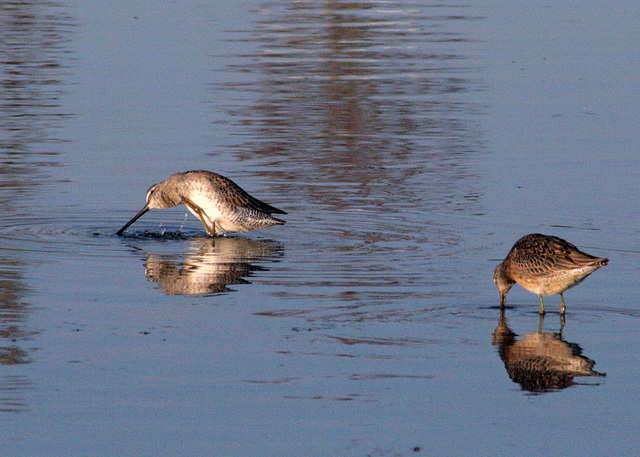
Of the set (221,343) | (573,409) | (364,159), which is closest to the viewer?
(573,409)

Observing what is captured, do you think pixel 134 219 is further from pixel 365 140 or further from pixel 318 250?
pixel 365 140

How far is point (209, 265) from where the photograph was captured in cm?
1008

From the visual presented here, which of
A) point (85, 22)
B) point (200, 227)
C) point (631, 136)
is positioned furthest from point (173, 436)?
point (85, 22)

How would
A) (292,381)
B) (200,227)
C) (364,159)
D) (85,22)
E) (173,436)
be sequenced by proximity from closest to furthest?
(173,436), (292,381), (200,227), (364,159), (85,22)

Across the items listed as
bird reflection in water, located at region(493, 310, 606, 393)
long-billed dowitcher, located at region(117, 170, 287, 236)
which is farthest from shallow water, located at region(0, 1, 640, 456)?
long-billed dowitcher, located at region(117, 170, 287, 236)

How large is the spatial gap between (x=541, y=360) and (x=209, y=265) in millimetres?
3697

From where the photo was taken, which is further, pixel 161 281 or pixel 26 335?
pixel 161 281

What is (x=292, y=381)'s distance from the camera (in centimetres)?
661

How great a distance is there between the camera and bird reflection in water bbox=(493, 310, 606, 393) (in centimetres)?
666

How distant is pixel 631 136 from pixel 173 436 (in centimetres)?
1068

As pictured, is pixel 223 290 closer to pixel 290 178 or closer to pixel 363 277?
pixel 363 277

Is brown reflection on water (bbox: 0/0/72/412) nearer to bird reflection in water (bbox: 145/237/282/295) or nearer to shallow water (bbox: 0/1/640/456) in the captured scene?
shallow water (bbox: 0/1/640/456)

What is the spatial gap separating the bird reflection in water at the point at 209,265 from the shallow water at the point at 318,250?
38 millimetres

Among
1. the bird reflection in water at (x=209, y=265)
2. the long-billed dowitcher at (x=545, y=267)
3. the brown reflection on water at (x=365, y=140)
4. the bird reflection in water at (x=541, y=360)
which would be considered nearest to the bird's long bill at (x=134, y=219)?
the bird reflection in water at (x=209, y=265)
